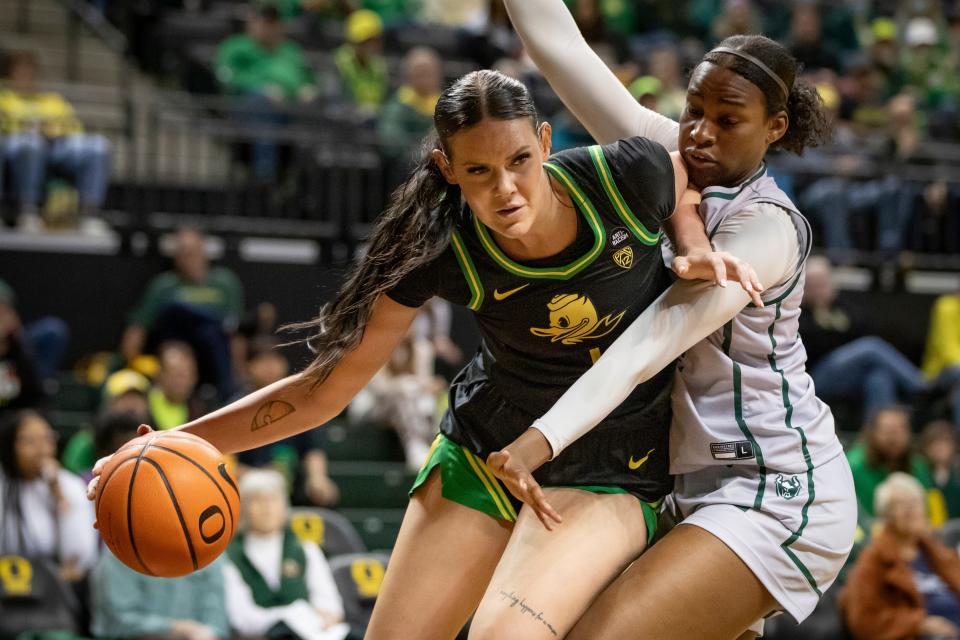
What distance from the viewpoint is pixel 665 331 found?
287 centimetres

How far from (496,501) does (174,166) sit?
718 centimetres

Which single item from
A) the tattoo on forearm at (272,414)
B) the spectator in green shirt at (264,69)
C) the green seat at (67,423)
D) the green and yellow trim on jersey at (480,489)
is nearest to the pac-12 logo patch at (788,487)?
the green and yellow trim on jersey at (480,489)

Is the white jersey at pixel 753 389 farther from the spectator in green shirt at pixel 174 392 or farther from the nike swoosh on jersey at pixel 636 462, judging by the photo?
the spectator in green shirt at pixel 174 392

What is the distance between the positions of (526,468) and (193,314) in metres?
5.59

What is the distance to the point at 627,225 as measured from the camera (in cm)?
296

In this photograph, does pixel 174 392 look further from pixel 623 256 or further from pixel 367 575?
pixel 623 256

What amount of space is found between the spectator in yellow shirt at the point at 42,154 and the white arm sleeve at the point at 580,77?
609 cm

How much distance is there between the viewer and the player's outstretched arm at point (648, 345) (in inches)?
108

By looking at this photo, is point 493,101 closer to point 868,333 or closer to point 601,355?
point 601,355

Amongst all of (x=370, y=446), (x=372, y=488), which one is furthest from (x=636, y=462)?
(x=370, y=446)

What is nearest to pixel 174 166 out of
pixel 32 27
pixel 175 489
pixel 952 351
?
pixel 32 27

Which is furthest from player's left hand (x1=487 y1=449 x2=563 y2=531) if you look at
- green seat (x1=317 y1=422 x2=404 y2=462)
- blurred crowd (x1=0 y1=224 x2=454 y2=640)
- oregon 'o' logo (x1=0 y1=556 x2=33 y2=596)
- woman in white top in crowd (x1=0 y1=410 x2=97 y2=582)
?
green seat (x1=317 y1=422 x2=404 y2=462)

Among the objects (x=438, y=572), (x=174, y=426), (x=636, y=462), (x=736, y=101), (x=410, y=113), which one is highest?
(x=736, y=101)

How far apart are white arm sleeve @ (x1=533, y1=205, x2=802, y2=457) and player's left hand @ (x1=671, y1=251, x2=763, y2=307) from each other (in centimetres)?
4
